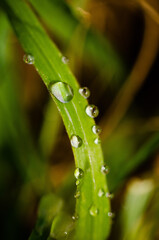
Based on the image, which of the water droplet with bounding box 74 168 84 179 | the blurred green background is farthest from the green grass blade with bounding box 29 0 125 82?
the water droplet with bounding box 74 168 84 179

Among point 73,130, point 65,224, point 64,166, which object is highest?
point 73,130

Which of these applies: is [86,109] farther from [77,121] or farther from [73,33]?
[73,33]

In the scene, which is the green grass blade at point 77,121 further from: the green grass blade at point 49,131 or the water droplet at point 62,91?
the green grass blade at point 49,131

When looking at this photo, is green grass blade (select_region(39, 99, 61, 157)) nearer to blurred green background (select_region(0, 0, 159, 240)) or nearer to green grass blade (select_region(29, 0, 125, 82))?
blurred green background (select_region(0, 0, 159, 240))

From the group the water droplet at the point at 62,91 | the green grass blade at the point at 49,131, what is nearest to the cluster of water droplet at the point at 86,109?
the water droplet at the point at 62,91

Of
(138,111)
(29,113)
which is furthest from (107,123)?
(29,113)

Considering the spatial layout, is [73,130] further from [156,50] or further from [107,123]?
[156,50]
